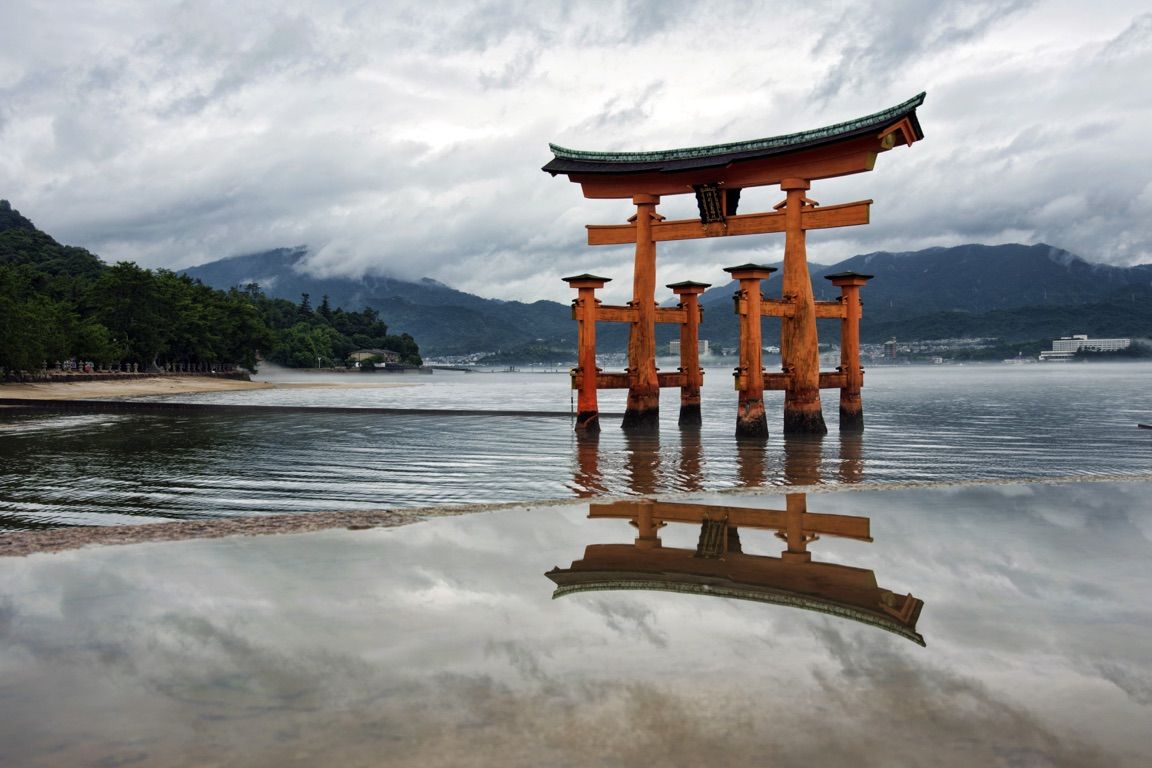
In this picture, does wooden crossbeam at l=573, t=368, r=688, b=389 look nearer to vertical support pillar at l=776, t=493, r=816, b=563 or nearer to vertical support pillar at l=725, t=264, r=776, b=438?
vertical support pillar at l=725, t=264, r=776, b=438

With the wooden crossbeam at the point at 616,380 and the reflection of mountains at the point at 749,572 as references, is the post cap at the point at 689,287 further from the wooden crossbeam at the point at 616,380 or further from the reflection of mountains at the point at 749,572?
the reflection of mountains at the point at 749,572

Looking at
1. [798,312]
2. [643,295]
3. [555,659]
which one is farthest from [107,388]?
[555,659]

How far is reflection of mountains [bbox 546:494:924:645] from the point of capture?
18.8 feet

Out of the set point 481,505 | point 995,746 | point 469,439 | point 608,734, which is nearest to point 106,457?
point 469,439

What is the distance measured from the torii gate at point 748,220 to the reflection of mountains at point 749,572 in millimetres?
11792

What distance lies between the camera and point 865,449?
739 inches

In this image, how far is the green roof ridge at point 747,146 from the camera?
731 inches

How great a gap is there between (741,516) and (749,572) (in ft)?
9.31

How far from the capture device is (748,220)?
21.1 m

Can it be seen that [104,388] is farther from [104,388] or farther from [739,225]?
[739,225]

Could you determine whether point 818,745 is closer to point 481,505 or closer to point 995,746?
point 995,746

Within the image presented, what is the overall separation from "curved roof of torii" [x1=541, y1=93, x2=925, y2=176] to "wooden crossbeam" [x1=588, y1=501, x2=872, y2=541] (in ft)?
40.8

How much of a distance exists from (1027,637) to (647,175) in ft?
60.1

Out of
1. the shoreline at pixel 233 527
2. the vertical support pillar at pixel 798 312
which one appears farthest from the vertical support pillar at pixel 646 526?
the vertical support pillar at pixel 798 312
